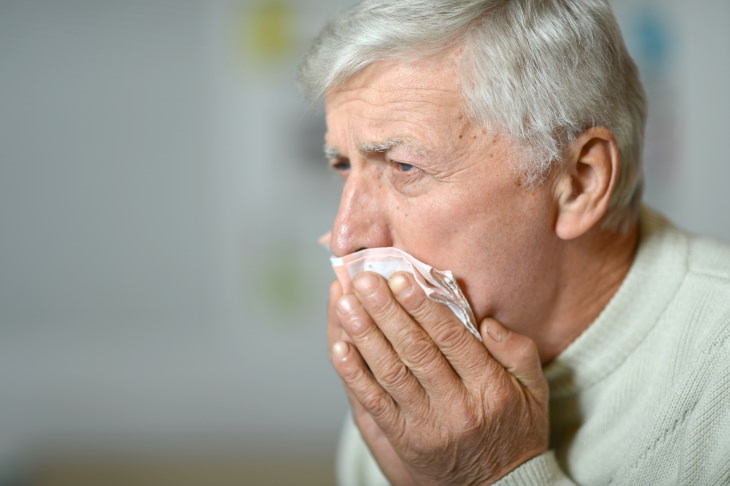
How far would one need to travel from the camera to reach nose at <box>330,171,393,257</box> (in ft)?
3.99

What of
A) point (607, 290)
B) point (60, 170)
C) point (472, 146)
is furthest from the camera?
point (60, 170)

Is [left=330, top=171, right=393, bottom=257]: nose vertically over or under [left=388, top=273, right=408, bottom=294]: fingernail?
over

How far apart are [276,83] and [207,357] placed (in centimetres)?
134

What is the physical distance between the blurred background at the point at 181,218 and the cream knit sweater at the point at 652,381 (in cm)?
199

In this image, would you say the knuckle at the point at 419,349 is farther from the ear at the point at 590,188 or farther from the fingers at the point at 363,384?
the ear at the point at 590,188

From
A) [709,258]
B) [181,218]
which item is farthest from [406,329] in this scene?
[181,218]

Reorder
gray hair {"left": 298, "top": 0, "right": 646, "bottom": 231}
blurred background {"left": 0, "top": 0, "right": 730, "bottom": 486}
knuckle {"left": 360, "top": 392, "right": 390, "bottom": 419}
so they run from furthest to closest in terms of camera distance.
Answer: blurred background {"left": 0, "top": 0, "right": 730, "bottom": 486} → knuckle {"left": 360, "top": 392, "right": 390, "bottom": 419} → gray hair {"left": 298, "top": 0, "right": 646, "bottom": 231}

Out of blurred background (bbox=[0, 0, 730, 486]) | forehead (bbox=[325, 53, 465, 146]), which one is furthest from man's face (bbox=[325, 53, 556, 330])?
blurred background (bbox=[0, 0, 730, 486])

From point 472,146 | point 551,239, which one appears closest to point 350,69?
point 472,146

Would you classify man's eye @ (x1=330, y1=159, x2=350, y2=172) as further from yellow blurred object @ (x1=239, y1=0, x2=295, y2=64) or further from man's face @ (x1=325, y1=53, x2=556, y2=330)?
yellow blurred object @ (x1=239, y1=0, x2=295, y2=64)

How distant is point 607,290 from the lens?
136cm

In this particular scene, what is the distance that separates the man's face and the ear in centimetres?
3

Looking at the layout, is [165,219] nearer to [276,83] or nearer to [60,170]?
[60,170]

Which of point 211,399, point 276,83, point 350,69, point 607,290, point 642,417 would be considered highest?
point 276,83
